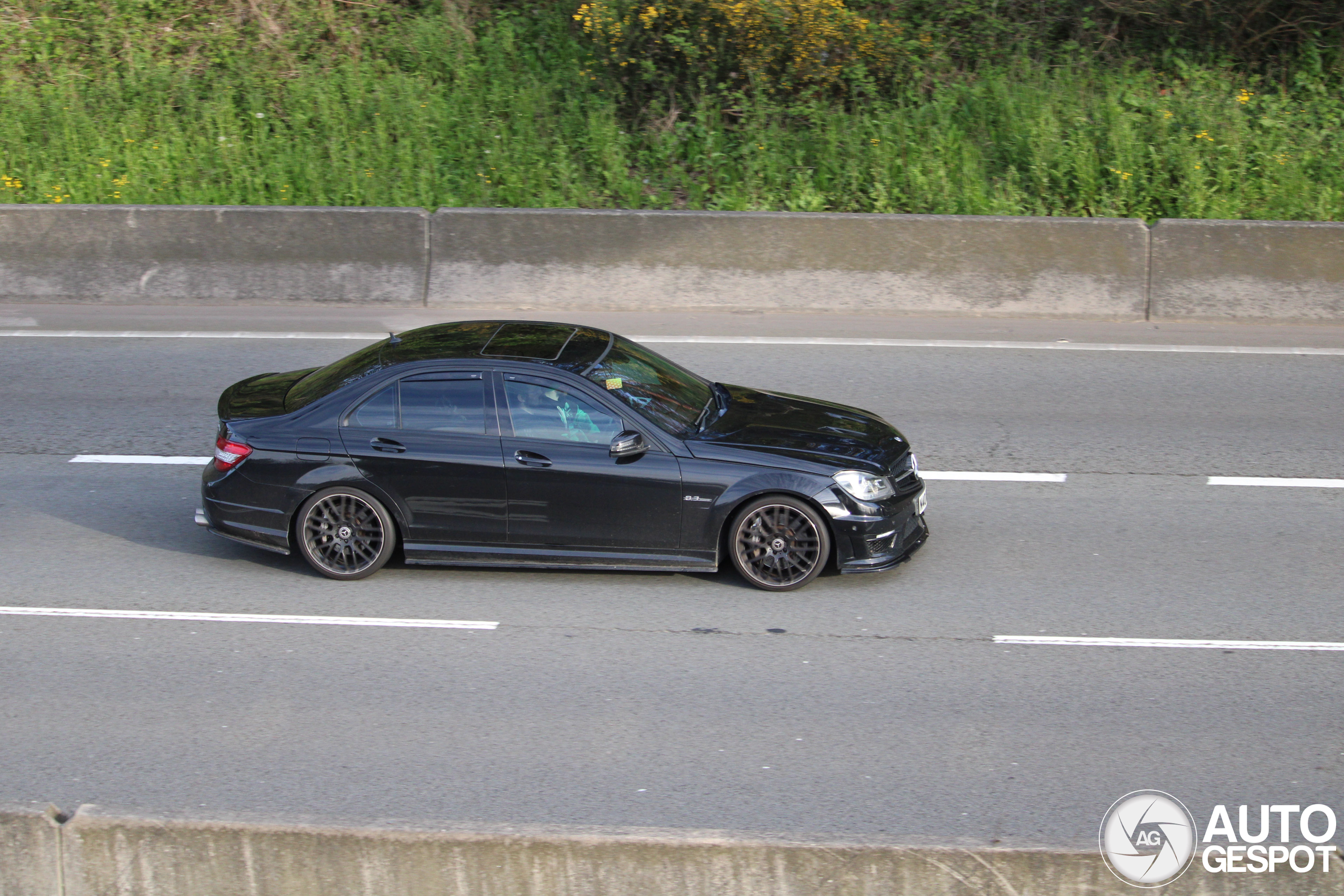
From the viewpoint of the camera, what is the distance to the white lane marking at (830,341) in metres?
12.7

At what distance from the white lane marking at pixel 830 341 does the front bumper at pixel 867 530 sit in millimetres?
5329

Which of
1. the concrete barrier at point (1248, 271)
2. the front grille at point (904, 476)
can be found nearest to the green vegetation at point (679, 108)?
the concrete barrier at point (1248, 271)

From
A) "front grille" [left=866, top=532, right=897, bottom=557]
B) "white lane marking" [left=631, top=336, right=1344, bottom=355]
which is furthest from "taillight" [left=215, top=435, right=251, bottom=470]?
"white lane marking" [left=631, top=336, right=1344, bottom=355]

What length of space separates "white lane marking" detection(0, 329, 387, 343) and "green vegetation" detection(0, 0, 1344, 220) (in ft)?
8.91

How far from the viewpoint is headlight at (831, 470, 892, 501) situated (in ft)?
25.2

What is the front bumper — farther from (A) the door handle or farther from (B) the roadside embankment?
(B) the roadside embankment

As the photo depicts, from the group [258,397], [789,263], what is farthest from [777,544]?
[789,263]

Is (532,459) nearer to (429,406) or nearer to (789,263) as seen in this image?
(429,406)

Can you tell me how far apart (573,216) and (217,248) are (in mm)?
A: 4054

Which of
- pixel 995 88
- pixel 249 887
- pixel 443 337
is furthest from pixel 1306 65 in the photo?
pixel 249 887

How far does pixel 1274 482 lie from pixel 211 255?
11.1 m

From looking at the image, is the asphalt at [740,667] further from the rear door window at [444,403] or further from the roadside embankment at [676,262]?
the roadside embankment at [676,262]

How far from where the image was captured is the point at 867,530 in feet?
25.2

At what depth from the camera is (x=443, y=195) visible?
15617 mm
